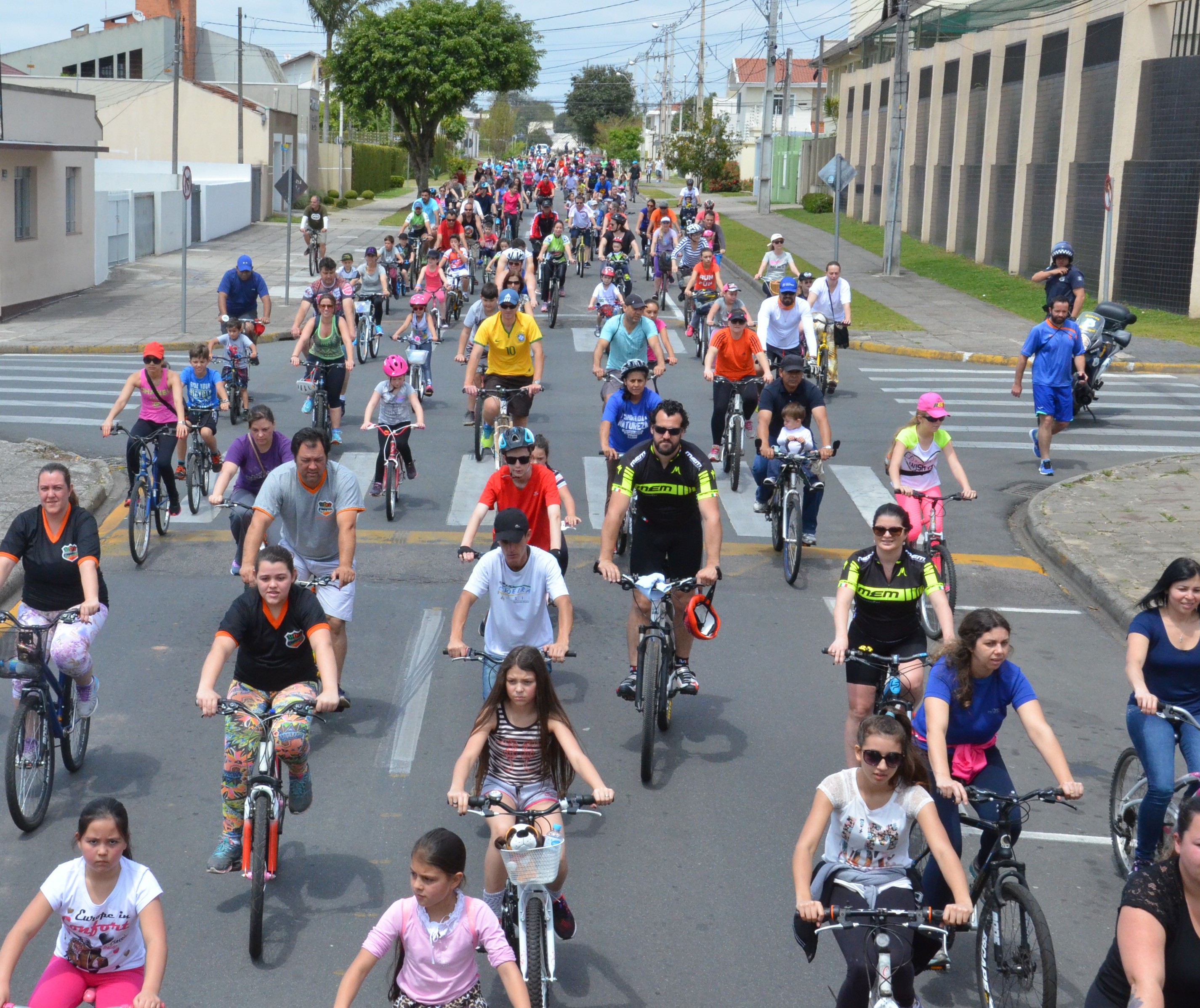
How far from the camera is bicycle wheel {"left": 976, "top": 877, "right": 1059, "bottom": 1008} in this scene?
17.7 feet

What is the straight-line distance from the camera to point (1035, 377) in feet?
51.2

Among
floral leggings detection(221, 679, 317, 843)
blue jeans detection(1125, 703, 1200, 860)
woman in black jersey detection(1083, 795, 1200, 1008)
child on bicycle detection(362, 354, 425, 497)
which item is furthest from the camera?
child on bicycle detection(362, 354, 425, 497)

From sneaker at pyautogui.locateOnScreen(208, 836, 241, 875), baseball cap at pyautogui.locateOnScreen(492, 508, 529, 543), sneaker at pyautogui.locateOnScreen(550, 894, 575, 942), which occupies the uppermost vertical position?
baseball cap at pyautogui.locateOnScreen(492, 508, 529, 543)

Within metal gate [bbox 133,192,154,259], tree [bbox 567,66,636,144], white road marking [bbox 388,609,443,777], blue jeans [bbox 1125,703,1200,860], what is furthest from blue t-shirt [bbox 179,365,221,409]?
tree [bbox 567,66,636,144]

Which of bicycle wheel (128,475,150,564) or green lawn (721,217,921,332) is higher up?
green lawn (721,217,921,332)

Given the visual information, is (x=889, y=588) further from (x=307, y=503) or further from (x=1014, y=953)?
(x=307, y=503)

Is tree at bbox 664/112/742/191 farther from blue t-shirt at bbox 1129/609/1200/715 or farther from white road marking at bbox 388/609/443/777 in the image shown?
blue t-shirt at bbox 1129/609/1200/715

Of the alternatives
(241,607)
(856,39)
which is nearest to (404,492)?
(241,607)

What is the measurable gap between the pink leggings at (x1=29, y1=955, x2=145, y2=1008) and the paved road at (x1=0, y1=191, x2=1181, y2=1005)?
0.68m

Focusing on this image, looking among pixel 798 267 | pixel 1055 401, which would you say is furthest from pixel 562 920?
→ pixel 798 267

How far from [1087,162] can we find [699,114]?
2259 inches

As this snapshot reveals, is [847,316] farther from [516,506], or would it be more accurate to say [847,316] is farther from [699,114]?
[699,114]

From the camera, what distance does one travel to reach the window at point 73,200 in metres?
32.3

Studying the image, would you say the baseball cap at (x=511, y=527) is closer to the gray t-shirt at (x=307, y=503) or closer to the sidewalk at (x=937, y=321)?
the gray t-shirt at (x=307, y=503)
